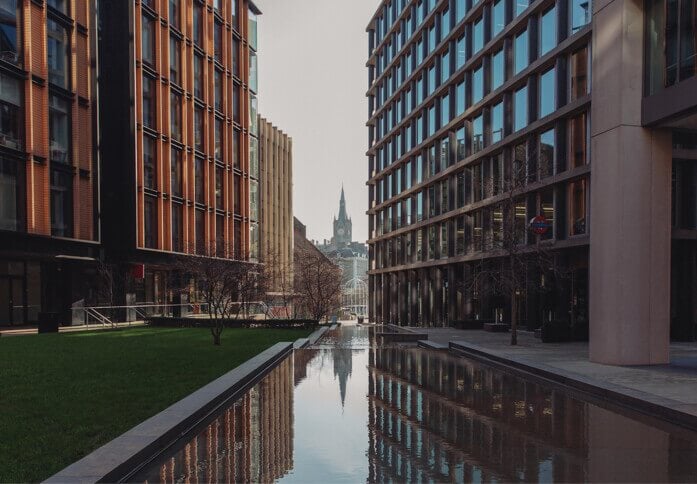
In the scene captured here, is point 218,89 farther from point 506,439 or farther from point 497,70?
point 506,439

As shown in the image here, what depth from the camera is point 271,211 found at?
8894 centimetres

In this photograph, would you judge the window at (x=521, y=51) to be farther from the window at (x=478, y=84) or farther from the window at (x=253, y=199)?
the window at (x=253, y=199)

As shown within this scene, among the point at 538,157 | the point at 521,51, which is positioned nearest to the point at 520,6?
the point at 521,51

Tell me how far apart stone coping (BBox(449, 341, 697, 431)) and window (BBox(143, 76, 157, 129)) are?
29981mm

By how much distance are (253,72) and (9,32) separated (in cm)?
2956

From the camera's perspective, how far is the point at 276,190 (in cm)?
9188

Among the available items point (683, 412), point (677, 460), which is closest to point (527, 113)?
point (683, 412)

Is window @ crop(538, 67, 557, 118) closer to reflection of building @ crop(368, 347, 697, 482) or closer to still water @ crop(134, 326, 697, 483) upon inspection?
reflection of building @ crop(368, 347, 697, 482)

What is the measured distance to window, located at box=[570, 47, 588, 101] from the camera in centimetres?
2598

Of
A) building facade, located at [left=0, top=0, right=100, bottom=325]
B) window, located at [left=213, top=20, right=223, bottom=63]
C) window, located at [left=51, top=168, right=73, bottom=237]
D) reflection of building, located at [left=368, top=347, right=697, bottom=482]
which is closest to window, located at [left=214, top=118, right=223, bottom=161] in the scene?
window, located at [left=213, top=20, right=223, bottom=63]

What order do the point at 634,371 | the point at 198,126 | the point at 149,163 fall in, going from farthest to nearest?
the point at 198,126
the point at 149,163
the point at 634,371

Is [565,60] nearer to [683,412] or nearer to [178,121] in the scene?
[683,412]

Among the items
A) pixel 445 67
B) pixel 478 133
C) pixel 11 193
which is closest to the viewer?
pixel 11 193

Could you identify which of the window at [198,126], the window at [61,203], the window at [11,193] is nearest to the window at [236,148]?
the window at [198,126]
